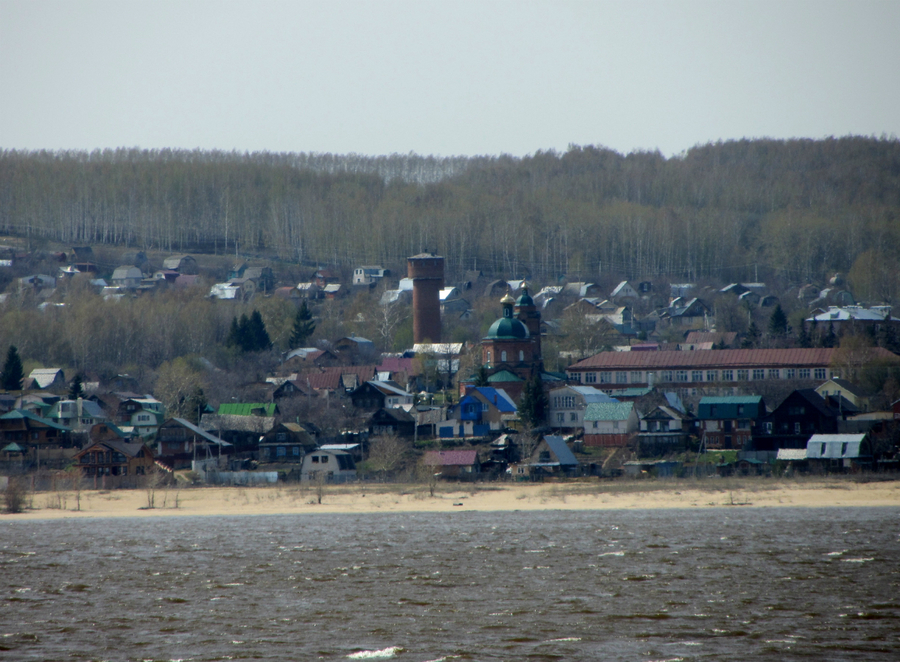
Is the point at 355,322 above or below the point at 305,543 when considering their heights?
above

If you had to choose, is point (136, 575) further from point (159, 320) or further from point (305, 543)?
point (159, 320)

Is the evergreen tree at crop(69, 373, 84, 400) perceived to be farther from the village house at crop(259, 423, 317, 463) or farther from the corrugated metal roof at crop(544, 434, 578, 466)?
the corrugated metal roof at crop(544, 434, 578, 466)

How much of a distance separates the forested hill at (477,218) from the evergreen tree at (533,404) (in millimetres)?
62340

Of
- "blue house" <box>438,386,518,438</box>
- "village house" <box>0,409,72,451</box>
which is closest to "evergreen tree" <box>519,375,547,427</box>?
"blue house" <box>438,386,518,438</box>

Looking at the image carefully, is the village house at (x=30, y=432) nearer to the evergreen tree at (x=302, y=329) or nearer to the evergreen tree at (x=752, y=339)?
the evergreen tree at (x=302, y=329)

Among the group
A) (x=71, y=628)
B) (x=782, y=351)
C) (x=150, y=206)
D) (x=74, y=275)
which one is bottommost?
(x=71, y=628)

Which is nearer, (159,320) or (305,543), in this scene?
(305,543)

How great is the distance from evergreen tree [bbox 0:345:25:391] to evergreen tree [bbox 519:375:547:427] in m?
38.7

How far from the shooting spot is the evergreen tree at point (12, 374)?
84.8 meters

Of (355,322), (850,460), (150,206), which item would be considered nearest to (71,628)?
(850,460)

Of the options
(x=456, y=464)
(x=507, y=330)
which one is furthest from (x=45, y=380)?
(x=456, y=464)

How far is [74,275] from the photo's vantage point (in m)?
127

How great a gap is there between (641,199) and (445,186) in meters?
28.0

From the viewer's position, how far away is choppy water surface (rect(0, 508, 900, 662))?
23219mm
